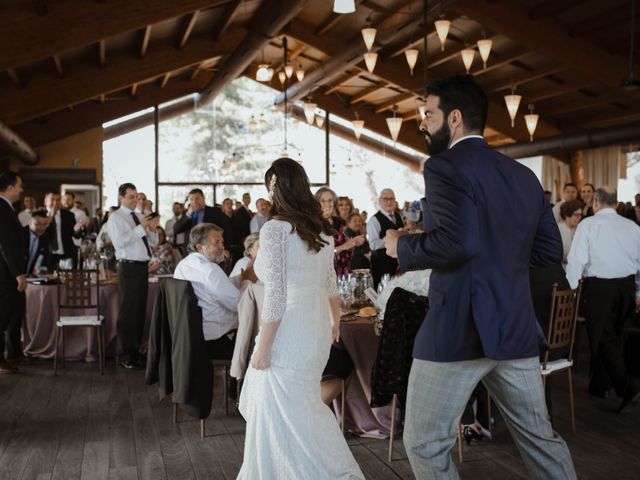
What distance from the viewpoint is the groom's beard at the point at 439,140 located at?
2268 millimetres

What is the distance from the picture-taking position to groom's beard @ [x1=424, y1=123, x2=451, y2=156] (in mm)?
2268

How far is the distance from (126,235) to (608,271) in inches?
152

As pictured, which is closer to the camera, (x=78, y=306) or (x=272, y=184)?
(x=272, y=184)

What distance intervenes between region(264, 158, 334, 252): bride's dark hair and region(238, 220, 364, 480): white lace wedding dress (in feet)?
0.12

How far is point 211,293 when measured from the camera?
15.3ft

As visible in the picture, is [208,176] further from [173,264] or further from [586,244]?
[586,244]

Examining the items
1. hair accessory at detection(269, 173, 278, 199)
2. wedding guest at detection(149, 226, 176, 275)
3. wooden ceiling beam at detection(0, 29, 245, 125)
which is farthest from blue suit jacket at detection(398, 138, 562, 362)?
wooden ceiling beam at detection(0, 29, 245, 125)

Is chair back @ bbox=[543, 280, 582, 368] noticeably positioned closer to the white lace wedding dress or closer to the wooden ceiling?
the white lace wedding dress

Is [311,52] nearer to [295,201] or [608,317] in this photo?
[608,317]

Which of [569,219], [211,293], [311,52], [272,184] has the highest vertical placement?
[311,52]

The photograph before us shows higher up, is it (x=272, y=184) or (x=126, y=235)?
(x=272, y=184)

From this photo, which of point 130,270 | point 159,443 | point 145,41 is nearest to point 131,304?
point 130,270

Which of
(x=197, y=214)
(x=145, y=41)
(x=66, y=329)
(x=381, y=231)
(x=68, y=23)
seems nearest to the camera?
(x=66, y=329)

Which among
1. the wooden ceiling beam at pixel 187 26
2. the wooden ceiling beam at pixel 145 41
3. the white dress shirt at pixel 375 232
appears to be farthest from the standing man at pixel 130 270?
the wooden ceiling beam at pixel 187 26
